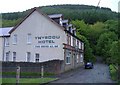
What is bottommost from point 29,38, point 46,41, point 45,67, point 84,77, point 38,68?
point 84,77

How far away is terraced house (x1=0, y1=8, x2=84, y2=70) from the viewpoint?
42.6 meters

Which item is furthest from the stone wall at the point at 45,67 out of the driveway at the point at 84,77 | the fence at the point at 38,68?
the driveway at the point at 84,77

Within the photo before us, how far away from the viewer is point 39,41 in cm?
4422

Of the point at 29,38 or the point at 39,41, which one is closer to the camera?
the point at 39,41

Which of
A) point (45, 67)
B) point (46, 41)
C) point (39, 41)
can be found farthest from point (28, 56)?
point (45, 67)

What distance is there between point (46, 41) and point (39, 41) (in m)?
1.25

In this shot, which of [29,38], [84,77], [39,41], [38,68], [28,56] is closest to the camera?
[84,77]

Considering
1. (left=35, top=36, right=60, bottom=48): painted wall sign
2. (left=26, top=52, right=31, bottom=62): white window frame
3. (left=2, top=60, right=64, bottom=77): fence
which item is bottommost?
(left=2, top=60, right=64, bottom=77): fence

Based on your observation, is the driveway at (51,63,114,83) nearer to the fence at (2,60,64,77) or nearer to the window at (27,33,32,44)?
the fence at (2,60,64,77)

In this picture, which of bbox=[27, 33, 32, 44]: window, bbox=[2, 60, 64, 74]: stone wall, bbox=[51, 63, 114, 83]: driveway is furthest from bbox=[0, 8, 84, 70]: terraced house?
bbox=[51, 63, 114, 83]: driveway

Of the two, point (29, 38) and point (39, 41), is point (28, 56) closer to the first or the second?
point (29, 38)

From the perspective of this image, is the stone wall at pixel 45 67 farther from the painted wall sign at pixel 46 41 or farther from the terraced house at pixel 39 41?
the painted wall sign at pixel 46 41

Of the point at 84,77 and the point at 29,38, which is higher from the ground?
the point at 29,38

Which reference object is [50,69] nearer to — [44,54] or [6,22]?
[44,54]
